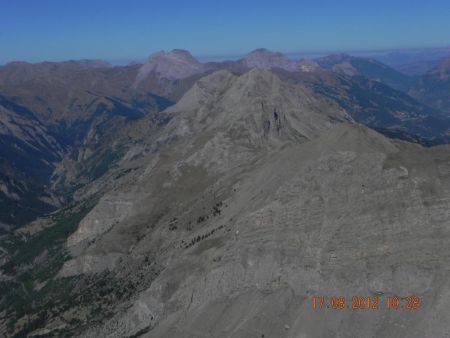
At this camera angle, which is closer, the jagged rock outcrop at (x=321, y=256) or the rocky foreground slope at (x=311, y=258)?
the rocky foreground slope at (x=311, y=258)

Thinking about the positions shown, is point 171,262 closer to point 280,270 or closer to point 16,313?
point 280,270
